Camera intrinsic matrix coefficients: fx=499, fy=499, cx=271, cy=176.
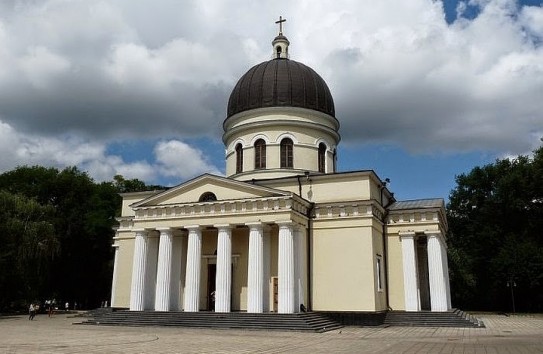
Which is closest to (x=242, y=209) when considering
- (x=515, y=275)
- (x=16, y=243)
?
(x=16, y=243)

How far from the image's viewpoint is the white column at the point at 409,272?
80.8 ft

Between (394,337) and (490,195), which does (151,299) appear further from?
(490,195)

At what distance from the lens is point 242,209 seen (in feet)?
76.9

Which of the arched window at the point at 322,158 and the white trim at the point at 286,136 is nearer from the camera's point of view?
the white trim at the point at 286,136

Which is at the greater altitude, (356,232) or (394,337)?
(356,232)

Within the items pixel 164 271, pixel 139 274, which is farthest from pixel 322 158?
pixel 139 274

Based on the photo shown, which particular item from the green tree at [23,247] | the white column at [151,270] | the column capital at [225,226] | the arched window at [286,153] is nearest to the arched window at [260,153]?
the arched window at [286,153]

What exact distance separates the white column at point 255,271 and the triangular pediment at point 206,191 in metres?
1.65

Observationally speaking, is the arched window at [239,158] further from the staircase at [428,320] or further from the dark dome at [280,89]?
the staircase at [428,320]

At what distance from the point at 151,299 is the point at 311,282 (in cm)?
837

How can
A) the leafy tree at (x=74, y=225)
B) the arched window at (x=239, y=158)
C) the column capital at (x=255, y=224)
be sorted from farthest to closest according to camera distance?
the leafy tree at (x=74, y=225)
the arched window at (x=239, y=158)
the column capital at (x=255, y=224)

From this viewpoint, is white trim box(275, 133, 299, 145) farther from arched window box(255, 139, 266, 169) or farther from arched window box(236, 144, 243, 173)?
arched window box(236, 144, 243, 173)

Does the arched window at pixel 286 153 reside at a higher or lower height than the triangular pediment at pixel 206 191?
higher

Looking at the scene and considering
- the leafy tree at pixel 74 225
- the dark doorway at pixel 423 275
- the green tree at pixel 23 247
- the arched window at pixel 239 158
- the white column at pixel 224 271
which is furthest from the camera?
the leafy tree at pixel 74 225
